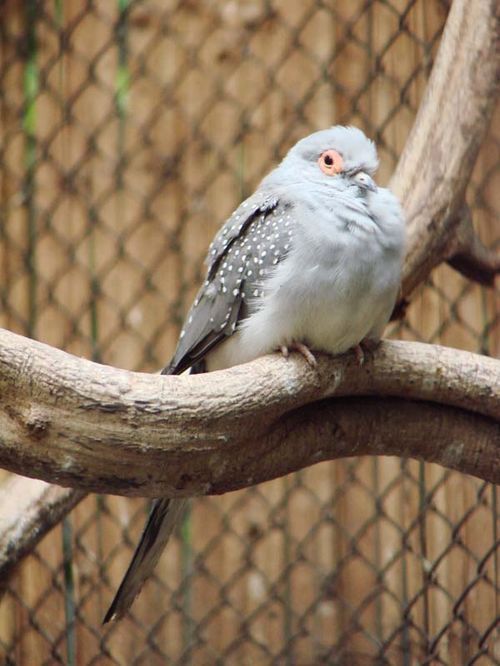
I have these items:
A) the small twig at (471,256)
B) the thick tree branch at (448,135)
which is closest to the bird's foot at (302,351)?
the thick tree branch at (448,135)

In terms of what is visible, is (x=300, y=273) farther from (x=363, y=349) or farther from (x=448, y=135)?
(x=448, y=135)

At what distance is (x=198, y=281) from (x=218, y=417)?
0.96 m

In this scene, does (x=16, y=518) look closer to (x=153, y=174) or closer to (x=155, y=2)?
(x=153, y=174)

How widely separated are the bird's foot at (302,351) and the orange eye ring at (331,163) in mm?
297

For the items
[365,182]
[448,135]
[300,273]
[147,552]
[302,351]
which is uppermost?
[448,135]

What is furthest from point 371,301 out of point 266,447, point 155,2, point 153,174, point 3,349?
point 155,2

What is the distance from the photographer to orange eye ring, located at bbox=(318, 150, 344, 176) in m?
1.57

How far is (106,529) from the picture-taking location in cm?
218

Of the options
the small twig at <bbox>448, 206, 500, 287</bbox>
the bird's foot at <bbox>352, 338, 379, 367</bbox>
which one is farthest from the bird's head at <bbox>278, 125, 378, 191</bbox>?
the small twig at <bbox>448, 206, 500, 287</bbox>

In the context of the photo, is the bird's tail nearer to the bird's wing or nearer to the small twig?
the bird's wing

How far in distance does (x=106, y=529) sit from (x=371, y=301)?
3.24 feet

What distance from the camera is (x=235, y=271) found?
5.18 feet

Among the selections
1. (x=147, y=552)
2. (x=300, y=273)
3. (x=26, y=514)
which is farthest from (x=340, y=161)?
(x=26, y=514)

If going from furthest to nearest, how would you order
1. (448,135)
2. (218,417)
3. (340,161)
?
(448,135) < (340,161) < (218,417)
